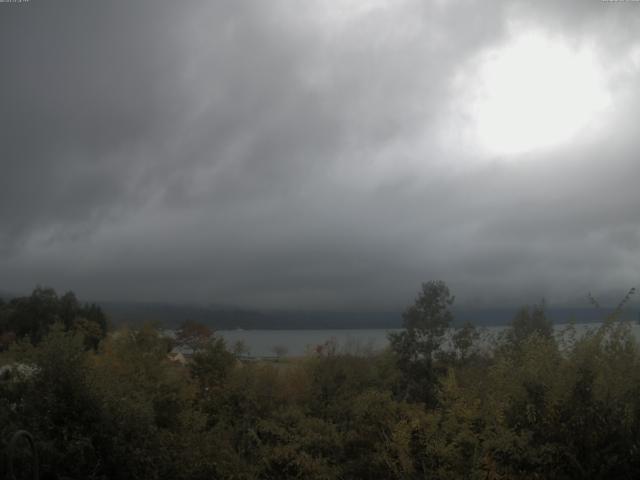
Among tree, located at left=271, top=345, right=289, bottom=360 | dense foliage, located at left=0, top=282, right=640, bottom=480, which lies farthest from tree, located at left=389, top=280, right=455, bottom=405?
tree, located at left=271, top=345, right=289, bottom=360

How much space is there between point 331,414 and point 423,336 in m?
5.04

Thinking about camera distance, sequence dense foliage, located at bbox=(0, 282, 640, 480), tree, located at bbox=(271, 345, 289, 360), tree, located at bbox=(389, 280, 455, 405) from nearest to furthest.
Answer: dense foliage, located at bbox=(0, 282, 640, 480) < tree, located at bbox=(389, 280, 455, 405) < tree, located at bbox=(271, 345, 289, 360)

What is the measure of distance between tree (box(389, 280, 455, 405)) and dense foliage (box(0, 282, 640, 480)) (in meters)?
0.61

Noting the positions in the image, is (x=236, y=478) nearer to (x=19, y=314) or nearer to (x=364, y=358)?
(x=364, y=358)

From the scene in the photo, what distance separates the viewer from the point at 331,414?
19.5 metres

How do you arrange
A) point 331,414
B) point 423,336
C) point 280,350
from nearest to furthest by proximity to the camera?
point 331,414, point 423,336, point 280,350

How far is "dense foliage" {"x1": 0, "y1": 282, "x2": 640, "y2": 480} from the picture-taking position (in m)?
12.6

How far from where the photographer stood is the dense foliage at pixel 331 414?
12578 millimetres

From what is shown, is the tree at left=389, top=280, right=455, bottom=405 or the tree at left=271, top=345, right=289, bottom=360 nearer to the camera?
the tree at left=389, top=280, right=455, bottom=405

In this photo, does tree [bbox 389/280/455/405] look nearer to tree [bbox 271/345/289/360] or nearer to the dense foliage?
the dense foliage

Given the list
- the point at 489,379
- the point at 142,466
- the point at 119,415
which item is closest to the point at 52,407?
the point at 119,415

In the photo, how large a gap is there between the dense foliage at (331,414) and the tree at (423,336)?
606 millimetres

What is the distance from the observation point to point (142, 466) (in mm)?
13102

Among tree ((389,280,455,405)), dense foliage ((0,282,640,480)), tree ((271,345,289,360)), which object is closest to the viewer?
dense foliage ((0,282,640,480))
